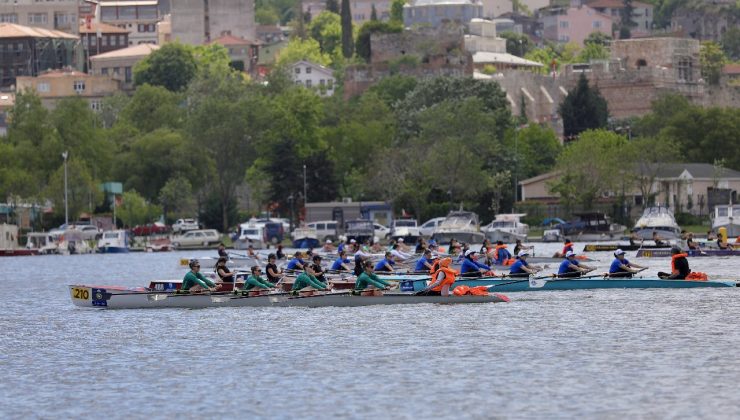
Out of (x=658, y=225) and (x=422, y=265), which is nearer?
(x=422, y=265)

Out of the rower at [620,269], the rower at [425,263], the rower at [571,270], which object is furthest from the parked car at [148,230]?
the rower at [620,269]

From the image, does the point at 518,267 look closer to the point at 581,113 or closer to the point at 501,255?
the point at 501,255

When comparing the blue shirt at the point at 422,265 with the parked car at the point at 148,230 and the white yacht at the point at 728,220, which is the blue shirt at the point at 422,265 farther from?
the parked car at the point at 148,230

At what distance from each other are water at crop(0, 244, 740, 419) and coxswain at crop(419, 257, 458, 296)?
85 centimetres

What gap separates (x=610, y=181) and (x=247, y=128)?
3180cm

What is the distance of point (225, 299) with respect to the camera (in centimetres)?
6362

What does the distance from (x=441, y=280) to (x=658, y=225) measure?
52661mm

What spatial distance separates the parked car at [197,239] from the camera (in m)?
134

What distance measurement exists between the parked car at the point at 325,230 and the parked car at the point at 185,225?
17.1 metres

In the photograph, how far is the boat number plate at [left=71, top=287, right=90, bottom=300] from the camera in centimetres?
6491

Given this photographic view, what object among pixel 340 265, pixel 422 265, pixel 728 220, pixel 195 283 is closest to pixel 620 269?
pixel 422 265

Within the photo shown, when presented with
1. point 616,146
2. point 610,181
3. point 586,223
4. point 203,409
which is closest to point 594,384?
point 203,409

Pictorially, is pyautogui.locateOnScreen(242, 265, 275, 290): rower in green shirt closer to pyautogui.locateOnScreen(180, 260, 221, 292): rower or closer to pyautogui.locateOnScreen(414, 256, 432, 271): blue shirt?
pyautogui.locateOnScreen(180, 260, 221, 292): rower

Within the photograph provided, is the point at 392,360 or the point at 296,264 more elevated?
the point at 296,264
